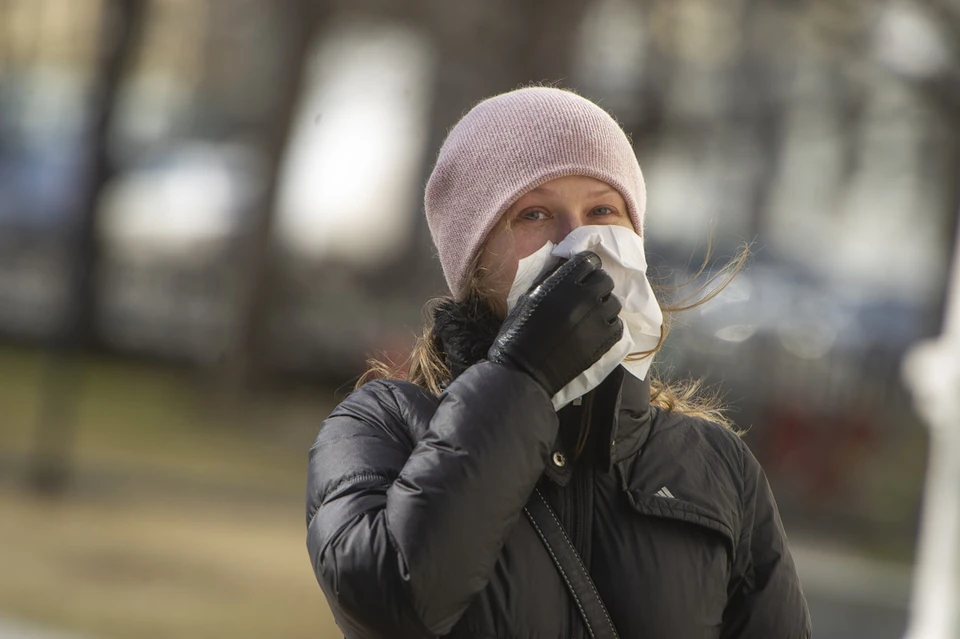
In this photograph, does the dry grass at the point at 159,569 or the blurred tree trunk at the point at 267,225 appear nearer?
the dry grass at the point at 159,569

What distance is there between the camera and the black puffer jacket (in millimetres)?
1522

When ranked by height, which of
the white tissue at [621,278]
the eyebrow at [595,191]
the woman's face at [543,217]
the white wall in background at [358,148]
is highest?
the white wall in background at [358,148]

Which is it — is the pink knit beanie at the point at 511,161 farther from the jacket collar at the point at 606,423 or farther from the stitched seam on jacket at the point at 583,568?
the stitched seam on jacket at the point at 583,568

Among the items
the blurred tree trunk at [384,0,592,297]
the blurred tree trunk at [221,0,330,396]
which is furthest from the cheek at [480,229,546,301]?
the blurred tree trunk at [221,0,330,396]

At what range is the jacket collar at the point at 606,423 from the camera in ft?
5.72

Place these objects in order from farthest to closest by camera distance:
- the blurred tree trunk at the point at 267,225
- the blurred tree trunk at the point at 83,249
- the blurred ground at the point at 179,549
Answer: the blurred tree trunk at the point at 267,225 → the blurred tree trunk at the point at 83,249 → the blurred ground at the point at 179,549

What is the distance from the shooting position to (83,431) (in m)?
12.0

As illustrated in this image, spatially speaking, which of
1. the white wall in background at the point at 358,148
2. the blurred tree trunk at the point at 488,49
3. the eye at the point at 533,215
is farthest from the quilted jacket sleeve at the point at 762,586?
the white wall in background at the point at 358,148

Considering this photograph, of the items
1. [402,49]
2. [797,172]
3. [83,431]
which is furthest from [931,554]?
[797,172]

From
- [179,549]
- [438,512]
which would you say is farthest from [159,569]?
[438,512]

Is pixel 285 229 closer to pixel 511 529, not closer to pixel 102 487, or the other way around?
pixel 102 487

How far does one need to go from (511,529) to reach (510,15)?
10.7 m

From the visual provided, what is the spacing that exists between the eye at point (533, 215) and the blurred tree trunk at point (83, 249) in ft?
27.0

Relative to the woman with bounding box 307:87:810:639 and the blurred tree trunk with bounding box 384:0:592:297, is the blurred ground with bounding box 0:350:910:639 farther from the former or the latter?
the woman with bounding box 307:87:810:639
